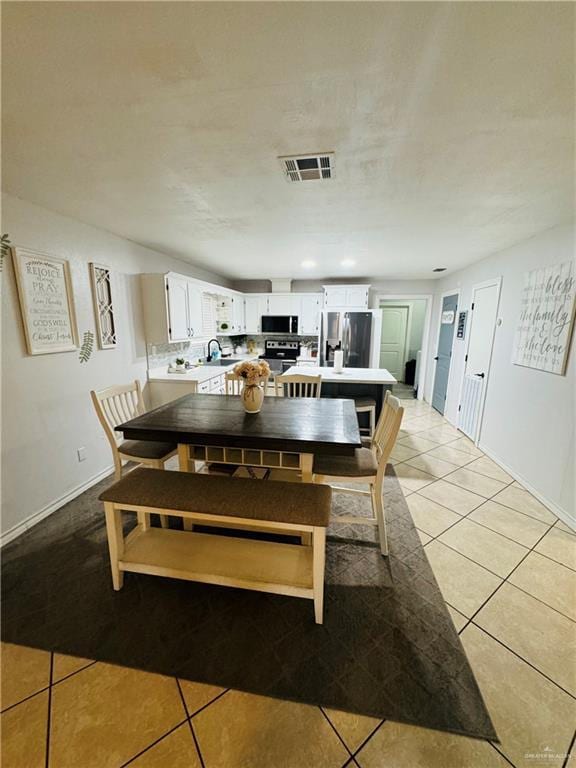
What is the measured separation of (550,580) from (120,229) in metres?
4.22

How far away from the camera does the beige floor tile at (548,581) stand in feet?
5.42

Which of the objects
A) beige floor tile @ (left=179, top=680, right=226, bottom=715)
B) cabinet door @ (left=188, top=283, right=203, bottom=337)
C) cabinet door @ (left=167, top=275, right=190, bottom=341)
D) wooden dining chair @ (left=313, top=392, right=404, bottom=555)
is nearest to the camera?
beige floor tile @ (left=179, top=680, right=226, bottom=715)

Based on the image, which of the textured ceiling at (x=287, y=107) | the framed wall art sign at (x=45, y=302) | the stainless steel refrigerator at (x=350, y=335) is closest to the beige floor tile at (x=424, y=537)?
the textured ceiling at (x=287, y=107)

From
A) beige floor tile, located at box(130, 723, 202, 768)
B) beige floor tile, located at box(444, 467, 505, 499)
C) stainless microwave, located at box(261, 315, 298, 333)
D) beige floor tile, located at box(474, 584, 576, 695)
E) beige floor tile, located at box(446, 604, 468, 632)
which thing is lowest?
beige floor tile, located at box(130, 723, 202, 768)

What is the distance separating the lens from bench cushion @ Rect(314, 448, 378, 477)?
6.36ft

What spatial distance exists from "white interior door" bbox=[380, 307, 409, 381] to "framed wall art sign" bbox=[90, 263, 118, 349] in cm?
605

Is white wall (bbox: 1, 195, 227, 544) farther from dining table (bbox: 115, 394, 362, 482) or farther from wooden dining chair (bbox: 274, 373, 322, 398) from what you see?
wooden dining chair (bbox: 274, 373, 322, 398)

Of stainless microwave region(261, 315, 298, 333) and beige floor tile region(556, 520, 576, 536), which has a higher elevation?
stainless microwave region(261, 315, 298, 333)

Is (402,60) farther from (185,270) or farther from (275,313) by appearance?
(275,313)

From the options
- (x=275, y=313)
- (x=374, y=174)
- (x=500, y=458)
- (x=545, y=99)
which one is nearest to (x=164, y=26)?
(x=374, y=174)

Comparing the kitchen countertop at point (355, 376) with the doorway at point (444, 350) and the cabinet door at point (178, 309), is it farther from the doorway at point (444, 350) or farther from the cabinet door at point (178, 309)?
the doorway at point (444, 350)

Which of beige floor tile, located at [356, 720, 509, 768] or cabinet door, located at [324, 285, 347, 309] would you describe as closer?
beige floor tile, located at [356, 720, 509, 768]

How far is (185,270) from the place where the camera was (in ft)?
14.2

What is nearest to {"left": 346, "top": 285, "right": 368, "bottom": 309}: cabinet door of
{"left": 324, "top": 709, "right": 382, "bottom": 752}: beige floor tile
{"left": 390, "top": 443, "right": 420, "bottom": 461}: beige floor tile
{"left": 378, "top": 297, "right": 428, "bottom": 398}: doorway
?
{"left": 378, "top": 297, "right": 428, "bottom": 398}: doorway
